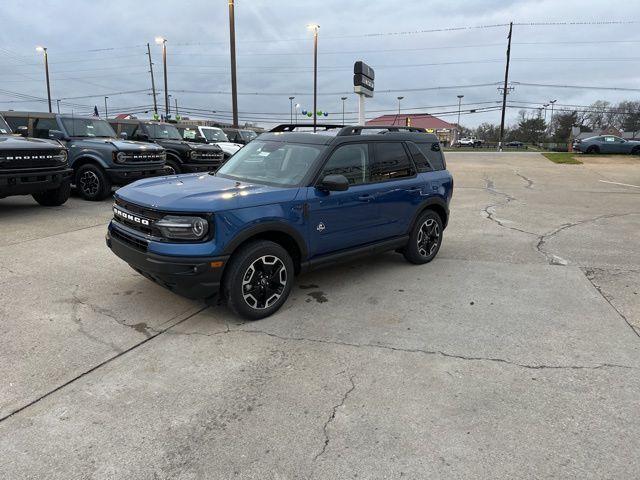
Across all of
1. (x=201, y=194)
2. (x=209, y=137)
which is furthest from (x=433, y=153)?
(x=209, y=137)

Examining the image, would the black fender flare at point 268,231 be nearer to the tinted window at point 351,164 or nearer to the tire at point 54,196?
the tinted window at point 351,164

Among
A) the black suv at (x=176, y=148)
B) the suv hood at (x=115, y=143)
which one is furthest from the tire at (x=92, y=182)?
the black suv at (x=176, y=148)

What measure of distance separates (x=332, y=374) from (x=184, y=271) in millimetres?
1437

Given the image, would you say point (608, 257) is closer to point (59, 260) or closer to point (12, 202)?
point (59, 260)

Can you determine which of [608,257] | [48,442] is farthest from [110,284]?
[608,257]

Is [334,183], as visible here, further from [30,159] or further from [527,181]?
[527,181]

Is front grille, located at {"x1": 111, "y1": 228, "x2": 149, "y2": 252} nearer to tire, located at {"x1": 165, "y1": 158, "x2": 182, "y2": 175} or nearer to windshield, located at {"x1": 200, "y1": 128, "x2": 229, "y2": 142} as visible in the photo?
tire, located at {"x1": 165, "y1": 158, "x2": 182, "y2": 175}

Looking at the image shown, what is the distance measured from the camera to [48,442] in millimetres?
2568

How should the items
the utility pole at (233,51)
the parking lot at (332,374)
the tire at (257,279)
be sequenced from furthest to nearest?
the utility pole at (233,51), the tire at (257,279), the parking lot at (332,374)

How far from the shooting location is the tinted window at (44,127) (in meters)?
10.7

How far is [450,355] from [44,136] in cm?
1077

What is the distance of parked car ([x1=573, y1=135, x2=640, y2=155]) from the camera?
30.0 m

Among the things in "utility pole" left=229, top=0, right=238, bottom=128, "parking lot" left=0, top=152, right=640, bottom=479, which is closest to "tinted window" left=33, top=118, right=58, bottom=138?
"parking lot" left=0, top=152, right=640, bottom=479

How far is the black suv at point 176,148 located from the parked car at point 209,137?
51.3 inches
